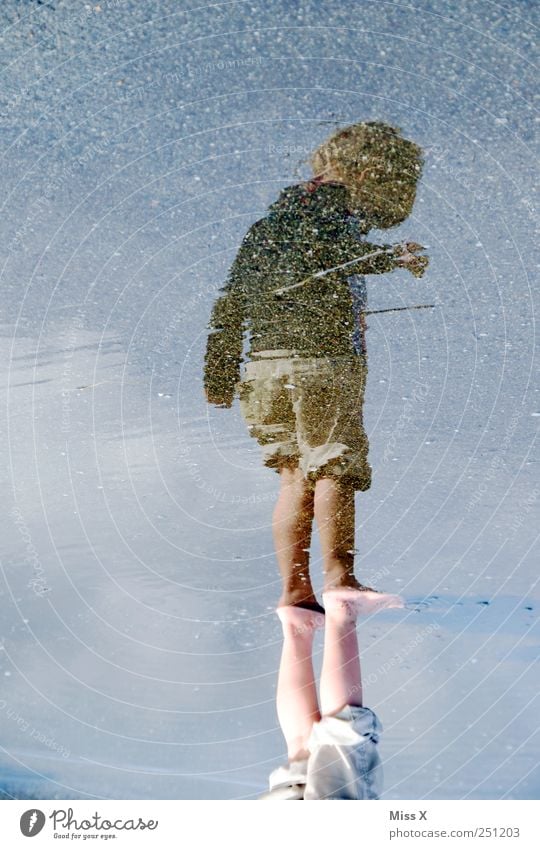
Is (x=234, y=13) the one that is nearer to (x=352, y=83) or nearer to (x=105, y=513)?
(x=352, y=83)

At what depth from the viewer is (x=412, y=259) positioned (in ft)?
3.17

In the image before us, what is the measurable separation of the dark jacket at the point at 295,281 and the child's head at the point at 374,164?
0.06ft

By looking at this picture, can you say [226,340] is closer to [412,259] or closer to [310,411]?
[310,411]

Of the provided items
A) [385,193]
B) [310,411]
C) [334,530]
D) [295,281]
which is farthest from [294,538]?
[385,193]

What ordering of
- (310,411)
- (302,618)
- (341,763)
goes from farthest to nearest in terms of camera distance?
(310,411) → (302,618) → (341,763)

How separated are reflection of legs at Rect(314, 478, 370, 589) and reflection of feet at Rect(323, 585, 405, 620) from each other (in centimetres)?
1

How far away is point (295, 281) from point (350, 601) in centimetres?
38

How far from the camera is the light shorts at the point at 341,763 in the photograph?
0.79 metres

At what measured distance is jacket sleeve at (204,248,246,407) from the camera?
964mm

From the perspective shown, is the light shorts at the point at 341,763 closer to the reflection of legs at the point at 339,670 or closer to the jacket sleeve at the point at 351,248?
the reflection of legs at the point at 339,670

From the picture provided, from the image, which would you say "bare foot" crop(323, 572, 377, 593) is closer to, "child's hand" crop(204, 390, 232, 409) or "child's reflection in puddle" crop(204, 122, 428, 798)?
"child's reflection in puddle" crop(204, 122, 428, 798)

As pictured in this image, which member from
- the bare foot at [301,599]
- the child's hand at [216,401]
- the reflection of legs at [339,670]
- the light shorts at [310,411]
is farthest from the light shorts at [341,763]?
the child's hand at [216,401]

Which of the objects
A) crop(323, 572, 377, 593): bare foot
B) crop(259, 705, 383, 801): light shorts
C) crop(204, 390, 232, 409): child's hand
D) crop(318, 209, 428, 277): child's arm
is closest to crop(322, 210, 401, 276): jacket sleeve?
crop(318, 209, 428, 277): child's arm

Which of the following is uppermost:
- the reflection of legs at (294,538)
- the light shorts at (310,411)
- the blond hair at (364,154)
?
the blond hair at (364,154)
